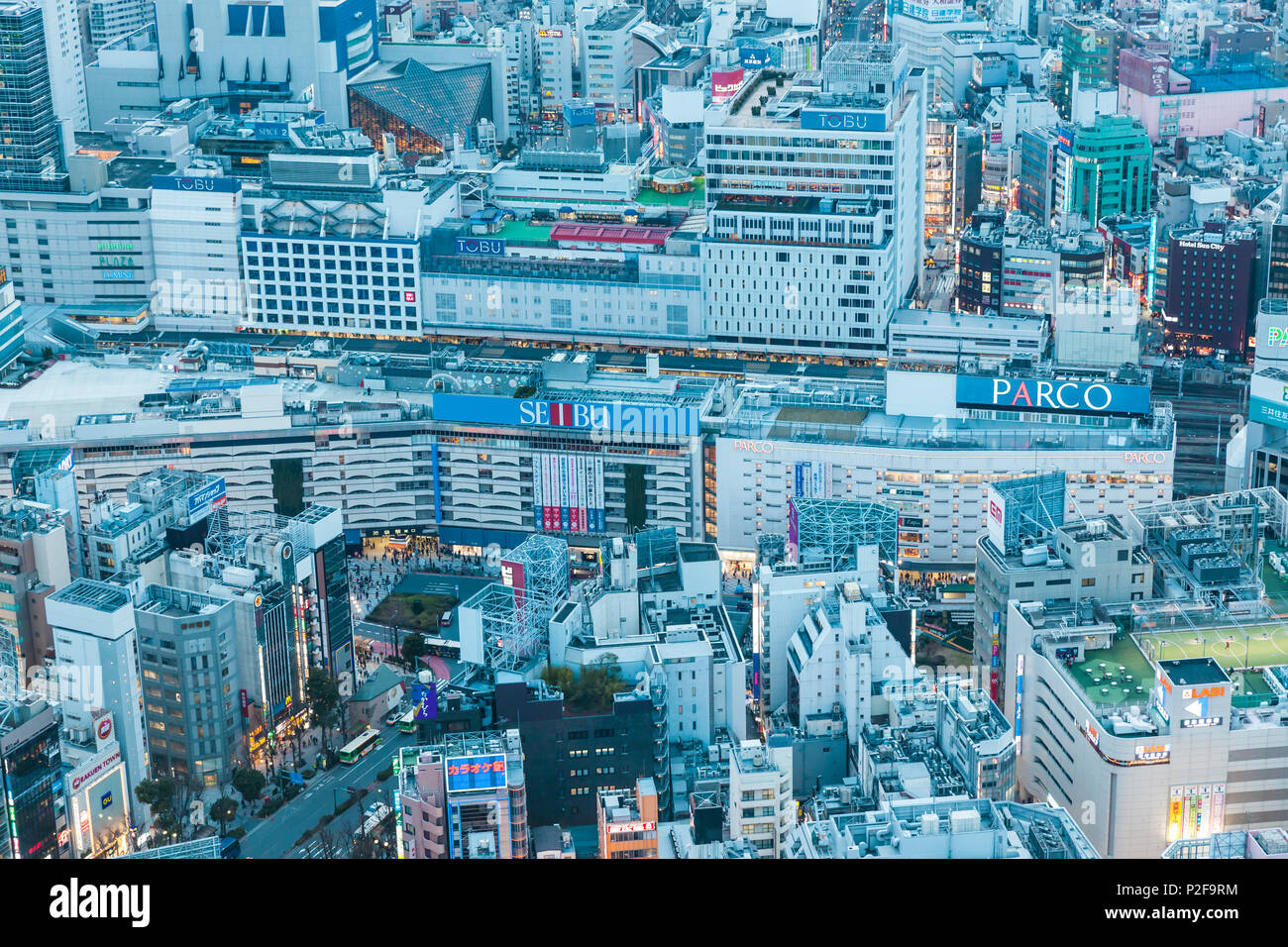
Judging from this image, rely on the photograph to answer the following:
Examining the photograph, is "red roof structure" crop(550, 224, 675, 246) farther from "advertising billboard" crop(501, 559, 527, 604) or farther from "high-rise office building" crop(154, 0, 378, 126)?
"advertising billboard" crop(501, 559, 527, 604)

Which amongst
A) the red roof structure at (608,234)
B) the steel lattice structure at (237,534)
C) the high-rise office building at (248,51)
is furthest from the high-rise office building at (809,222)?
the high-rise office building at (248,51)

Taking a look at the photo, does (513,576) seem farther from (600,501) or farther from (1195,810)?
(1195,810)

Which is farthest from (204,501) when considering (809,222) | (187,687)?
(809,222)

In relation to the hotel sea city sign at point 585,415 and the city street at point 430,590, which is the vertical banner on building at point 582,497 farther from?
the city street at point 430,590

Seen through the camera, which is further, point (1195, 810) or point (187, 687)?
point (187, 687)

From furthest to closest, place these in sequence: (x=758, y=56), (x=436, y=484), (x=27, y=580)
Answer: (x=758, y=56) → (x=436, y=484) → (x=27, y=580)

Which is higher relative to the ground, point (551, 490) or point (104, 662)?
point (104, 662)

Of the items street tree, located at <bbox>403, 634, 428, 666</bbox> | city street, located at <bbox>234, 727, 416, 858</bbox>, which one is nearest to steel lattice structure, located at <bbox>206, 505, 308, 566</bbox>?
street tree, located at <bbox>403, 634, 428, 666</bbox>
